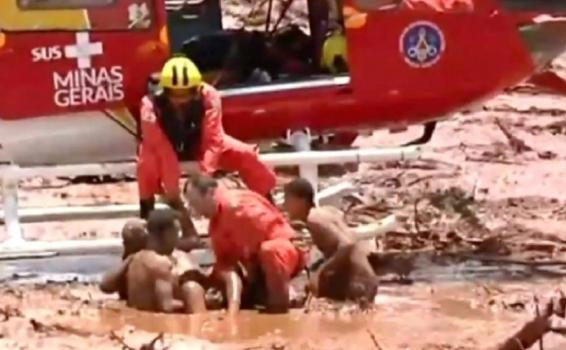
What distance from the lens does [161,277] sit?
1072cm

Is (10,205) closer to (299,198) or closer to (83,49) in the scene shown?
(83,49)

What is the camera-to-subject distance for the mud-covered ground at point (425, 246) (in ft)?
33.8

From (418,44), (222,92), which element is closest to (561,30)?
(418,44)

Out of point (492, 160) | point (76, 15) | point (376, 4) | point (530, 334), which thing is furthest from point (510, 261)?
point (492, 160)

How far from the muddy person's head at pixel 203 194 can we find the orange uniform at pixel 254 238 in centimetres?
4

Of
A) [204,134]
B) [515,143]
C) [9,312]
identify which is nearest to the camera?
[9,312]

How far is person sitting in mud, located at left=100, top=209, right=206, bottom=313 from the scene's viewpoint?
10727 mm

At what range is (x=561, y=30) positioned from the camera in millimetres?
12422

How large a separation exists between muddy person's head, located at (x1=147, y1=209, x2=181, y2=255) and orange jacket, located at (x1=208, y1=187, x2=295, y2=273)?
27 centimetres

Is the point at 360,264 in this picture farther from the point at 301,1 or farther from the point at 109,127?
the point at 301,1

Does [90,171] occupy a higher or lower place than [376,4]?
lower

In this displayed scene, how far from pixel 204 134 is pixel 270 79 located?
1.11m

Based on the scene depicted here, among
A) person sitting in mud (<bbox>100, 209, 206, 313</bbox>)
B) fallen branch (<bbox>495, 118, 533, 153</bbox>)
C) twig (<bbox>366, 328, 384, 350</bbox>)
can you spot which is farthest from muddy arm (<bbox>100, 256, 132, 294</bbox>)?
fallen branch (<bbox>495, 118, 533, 153</bbox>)

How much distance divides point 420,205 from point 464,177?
1.88 metres
